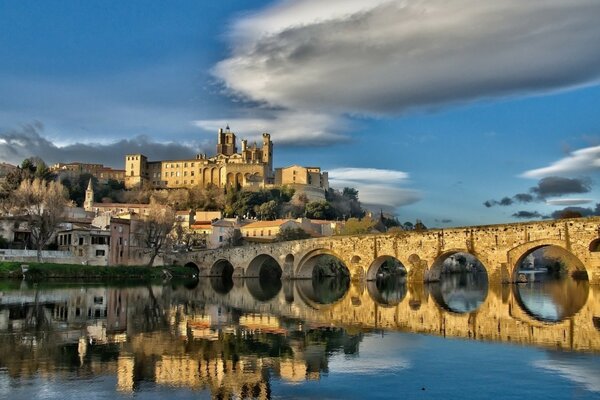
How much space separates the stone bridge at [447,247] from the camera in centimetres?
3447

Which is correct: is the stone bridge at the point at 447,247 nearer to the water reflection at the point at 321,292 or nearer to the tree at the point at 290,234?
the water reflection at the point at 321,292

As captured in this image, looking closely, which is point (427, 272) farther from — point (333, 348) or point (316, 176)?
point (316, 176)

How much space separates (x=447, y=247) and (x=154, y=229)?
38.7 m

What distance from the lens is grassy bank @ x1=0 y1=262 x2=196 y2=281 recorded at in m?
50.8

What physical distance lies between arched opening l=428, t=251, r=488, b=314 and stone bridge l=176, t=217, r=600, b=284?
70 cm

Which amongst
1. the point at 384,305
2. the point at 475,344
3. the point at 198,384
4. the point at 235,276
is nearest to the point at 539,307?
the point at 384,305

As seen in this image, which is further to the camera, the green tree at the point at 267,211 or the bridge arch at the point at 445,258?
the green tree at the point at 267,211

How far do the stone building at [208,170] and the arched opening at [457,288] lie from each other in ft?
175

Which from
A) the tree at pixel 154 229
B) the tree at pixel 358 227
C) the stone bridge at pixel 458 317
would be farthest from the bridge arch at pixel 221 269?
the stone bridge at pixel 458 317

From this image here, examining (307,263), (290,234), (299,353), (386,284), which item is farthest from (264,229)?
(299,353)

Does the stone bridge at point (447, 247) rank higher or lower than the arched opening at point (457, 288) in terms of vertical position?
higher

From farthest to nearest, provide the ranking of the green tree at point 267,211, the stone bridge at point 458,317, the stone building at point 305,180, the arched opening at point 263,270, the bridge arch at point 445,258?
1. the stone building at point 305,180
2. the green tree at point 267,211
3. the arched opening at point 263,270
4. the bridge arch at point 445,258
5. the stone bridge at point 458,317

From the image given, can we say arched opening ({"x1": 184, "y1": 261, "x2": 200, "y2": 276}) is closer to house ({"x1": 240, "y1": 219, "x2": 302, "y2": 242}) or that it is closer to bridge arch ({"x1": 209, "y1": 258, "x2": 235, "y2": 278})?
bridge arch ({"x1": 209, "y1": 258, "x2": 235, "y2": 278})

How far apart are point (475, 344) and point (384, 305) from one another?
13931 mm
